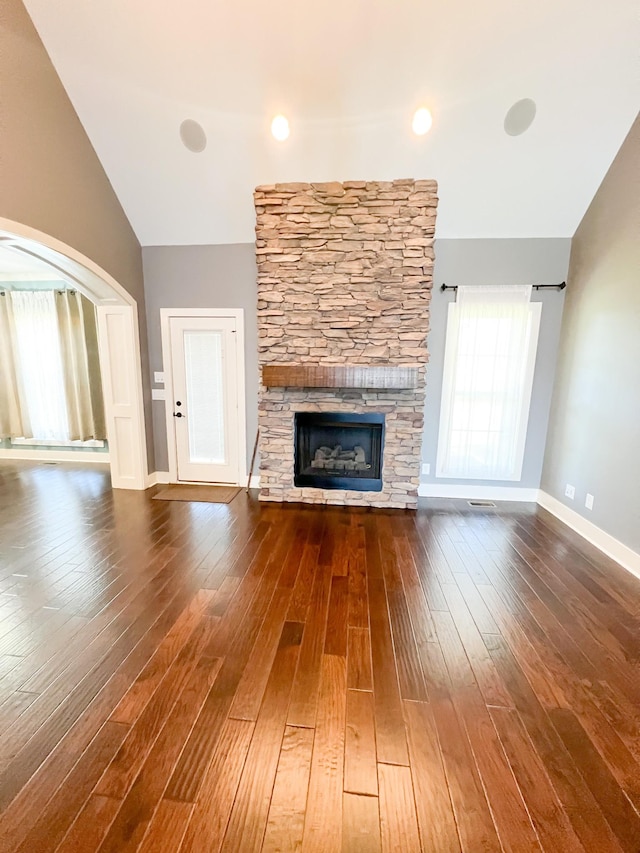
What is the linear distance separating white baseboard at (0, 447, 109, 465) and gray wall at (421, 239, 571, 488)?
478cm

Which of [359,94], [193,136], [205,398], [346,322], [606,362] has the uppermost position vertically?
[359,94]

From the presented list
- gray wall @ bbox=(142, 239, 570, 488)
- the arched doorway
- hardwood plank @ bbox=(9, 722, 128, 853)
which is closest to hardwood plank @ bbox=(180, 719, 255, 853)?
hardwood plank @ bbox=(9, 722, 128, 853)

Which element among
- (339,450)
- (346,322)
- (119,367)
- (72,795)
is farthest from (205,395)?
(72,795)

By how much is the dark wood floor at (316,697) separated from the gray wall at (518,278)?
5.45ft

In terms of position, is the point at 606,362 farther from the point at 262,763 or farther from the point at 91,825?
the point at 91,825

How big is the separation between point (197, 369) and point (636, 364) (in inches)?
162

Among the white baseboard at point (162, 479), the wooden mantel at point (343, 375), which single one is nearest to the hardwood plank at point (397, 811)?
the wooden mantel at point (343, 375)

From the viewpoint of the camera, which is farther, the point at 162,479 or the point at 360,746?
the point at 162,479

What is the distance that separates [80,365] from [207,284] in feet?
7.87

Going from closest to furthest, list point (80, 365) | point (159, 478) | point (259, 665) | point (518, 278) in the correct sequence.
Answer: point (259, 665) < point (518, 278) < point (159, 478) < point (80, 365)

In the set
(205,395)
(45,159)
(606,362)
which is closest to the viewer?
(45,159)

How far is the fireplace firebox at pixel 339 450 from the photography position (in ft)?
12.4

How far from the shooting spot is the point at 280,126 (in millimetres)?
2748

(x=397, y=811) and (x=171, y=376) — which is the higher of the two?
(x=171, y=376)
